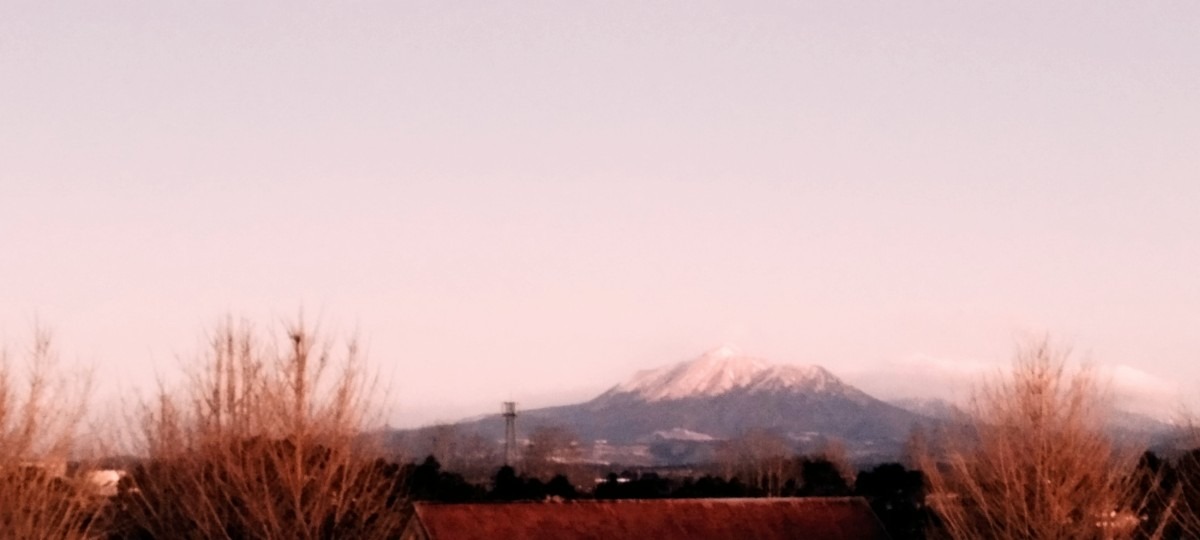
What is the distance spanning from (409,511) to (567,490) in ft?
81.3

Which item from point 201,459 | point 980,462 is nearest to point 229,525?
point 201,459

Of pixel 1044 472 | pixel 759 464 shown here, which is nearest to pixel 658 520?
pixel 1044 472

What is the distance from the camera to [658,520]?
46.3 metres

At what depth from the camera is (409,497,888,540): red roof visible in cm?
4350

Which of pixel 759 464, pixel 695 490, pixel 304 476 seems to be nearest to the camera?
pixel 304 476

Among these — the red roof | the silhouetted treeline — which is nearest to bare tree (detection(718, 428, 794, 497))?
the silhouetted treeline

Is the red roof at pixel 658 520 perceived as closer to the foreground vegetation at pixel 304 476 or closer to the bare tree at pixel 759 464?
the foreground vegetation at pixel 304 476

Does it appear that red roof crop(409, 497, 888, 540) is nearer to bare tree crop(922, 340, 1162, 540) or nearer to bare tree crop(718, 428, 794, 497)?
bare tree crop(922, 340, 1162, 540)

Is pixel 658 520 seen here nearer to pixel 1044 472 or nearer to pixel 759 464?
pixel 1044 472

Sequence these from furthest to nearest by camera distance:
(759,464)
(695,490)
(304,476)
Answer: (759,464)
(695,490)
(304,476)

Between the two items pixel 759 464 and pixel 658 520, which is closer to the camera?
pixel 658 520

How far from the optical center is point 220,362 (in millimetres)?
34531

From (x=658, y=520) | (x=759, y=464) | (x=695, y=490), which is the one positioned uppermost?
(x=759, y=464)

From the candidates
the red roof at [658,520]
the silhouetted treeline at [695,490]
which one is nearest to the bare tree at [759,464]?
the silhouetted treeline at [695,490]
